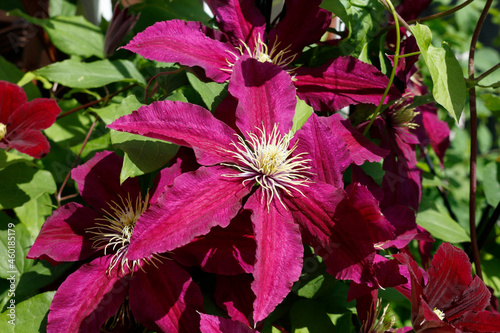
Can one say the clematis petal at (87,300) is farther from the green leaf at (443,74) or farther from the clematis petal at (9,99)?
the green leaf at (443,74)

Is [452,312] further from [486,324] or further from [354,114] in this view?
[354,114]

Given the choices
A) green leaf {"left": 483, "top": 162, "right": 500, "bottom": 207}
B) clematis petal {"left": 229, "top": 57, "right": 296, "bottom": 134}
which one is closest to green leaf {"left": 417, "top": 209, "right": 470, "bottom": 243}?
green leaf {"left": 483, "top": 162, "right": 500, "bottom": 207}

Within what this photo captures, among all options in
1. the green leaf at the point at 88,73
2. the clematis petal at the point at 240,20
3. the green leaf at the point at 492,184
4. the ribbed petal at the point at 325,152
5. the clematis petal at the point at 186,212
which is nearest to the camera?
the clematis petal at the point at 186,212

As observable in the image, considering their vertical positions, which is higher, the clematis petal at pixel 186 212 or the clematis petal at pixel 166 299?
the clematis petal at pixel 186 212

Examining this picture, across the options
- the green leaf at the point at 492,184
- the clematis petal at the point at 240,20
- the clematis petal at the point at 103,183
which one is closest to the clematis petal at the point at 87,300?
the clematis petal at the point at 103,183

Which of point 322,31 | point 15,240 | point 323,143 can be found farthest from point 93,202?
point 322,31
